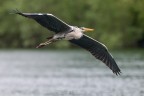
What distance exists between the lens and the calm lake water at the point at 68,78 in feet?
78.4

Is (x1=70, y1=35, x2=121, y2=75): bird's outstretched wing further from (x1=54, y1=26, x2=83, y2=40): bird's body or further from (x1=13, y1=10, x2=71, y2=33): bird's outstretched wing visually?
(x1=13, y1=10, x2=71, y2=33): bird's outstretched wing

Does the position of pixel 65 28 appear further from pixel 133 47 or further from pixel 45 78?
pixel 133 47

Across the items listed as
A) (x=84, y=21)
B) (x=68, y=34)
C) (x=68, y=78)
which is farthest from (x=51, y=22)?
(x=84, y=21)

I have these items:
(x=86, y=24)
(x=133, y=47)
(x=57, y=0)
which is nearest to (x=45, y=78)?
(x=133, y=47)

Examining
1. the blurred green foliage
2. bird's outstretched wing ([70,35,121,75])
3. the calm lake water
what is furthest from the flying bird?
the blurred green foliage

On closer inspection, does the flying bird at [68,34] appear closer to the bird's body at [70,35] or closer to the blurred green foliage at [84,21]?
the bird's body at [70,35]

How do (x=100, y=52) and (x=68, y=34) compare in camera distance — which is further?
(x=100, y=52)

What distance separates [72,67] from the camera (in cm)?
3662

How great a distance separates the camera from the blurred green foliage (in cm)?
5766

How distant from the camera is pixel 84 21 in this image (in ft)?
208

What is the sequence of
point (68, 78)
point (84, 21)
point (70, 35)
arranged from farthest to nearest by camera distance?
point (84, 21) < point (68, 78) < point (70, 35)

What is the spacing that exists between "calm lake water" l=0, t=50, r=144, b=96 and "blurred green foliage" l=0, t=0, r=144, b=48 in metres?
13.4

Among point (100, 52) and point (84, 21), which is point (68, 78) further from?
point (84, 21)

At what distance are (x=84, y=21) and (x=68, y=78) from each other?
109 ft
